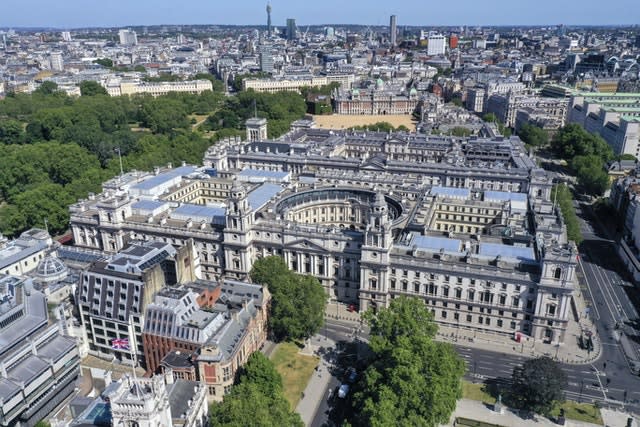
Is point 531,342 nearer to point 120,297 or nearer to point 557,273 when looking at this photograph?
point 557,273

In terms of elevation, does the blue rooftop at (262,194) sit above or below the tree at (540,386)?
above

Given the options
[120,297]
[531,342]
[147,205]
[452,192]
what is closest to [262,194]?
[147,205]

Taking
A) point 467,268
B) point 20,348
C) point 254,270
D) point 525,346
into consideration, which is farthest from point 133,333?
point 525,346

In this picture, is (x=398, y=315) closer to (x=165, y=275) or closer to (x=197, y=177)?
(x=165, y=275)

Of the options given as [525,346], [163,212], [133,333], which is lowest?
[525,346]

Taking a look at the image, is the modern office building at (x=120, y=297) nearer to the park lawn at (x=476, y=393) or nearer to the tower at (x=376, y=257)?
the tower at (x=376, y=257)

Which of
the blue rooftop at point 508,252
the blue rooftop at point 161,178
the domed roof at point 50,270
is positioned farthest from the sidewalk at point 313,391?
the blue rooftop at point 161,178
